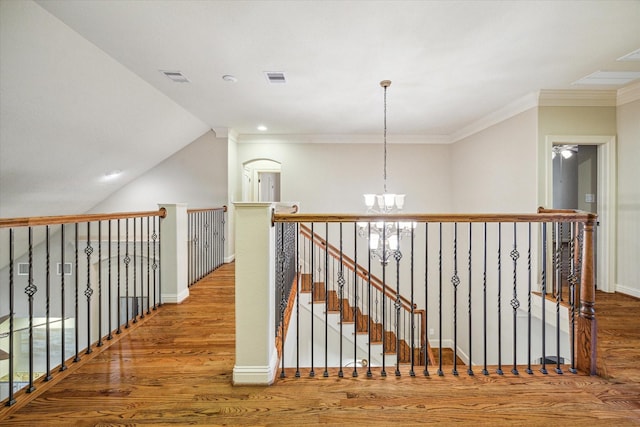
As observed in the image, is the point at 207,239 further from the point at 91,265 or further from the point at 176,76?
the point at 91,265

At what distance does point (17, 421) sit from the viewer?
1654mm

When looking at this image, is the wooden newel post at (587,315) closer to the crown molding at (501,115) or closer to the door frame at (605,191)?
the door frame at (605,191)

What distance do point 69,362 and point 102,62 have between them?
9.39ft

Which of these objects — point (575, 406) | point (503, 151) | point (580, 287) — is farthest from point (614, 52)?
point (575, 406)

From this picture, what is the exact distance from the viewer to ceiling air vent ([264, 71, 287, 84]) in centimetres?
340

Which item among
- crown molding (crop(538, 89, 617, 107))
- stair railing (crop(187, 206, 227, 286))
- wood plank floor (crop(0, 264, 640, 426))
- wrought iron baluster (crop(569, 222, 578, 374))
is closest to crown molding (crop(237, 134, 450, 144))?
stair railing (crop(187, 206, 227, 286))

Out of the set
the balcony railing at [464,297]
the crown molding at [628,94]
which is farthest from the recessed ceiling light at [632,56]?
the balcony railing at [464,297]

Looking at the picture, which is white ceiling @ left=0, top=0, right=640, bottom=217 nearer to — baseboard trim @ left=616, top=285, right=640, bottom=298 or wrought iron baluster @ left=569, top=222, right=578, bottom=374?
wrought iron baluster @ left=569, top=222, right=578, bottom=374

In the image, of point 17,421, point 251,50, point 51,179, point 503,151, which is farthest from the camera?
point 503,151

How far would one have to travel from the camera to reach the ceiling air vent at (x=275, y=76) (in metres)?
3.40

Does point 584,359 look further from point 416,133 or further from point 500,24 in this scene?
point 416,133

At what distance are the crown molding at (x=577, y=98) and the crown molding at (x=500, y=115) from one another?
0.12m

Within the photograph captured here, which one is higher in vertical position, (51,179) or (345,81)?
(345,81)

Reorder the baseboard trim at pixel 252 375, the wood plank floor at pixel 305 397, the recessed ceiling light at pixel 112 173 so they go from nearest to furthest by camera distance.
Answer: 1. the wood plank floor at pixel 305 397
2. the baseboard trim at pixel 252 375
3. the recessed ceiling light at pixel 112 173
